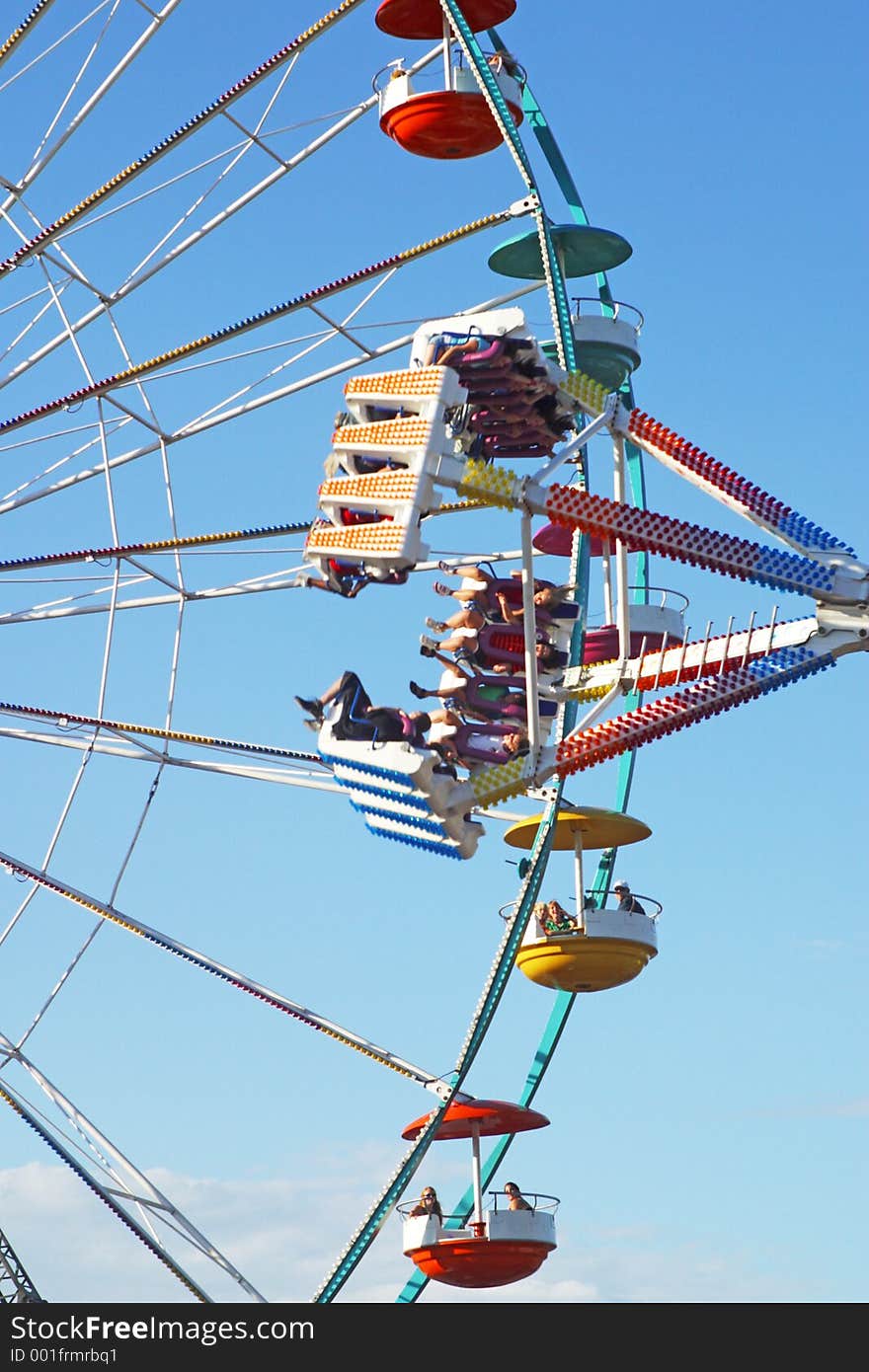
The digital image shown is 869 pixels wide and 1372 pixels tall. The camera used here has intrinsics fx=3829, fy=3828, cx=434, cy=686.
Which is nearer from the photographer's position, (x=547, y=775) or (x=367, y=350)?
(x=547, y=775)

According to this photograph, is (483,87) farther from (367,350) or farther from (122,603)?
(122,603)

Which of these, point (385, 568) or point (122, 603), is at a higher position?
point (122, 603)

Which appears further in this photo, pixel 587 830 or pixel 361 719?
pixel 587 830

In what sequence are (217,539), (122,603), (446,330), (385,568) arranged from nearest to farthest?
(385,568) < (446,330) < (217,539) < (122,603)

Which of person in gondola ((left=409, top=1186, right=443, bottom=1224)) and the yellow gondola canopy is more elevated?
the yellow gondola canopy

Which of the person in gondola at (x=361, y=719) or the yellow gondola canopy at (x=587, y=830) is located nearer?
the person in gondola at (x=361, y=719)

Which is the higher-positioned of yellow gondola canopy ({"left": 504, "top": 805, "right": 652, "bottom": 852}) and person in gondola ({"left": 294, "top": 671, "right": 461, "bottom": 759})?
yellow gondola canopy ({"left": 504, "top": 805, "right": 652, "bottom": 852})

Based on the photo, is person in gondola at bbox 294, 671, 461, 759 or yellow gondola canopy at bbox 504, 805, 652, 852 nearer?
person in gondola at bbox 294, 671, 461, 759

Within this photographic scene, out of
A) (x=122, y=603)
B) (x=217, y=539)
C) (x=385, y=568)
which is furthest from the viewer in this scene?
(x=122, y=603)

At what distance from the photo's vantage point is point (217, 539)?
34.3 metres

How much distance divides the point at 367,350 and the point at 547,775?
6.31m

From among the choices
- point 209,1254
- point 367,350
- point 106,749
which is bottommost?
point 209,1254

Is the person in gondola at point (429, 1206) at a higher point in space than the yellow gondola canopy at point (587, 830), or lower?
lower

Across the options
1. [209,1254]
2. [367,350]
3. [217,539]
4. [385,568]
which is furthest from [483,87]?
[209,1254]
